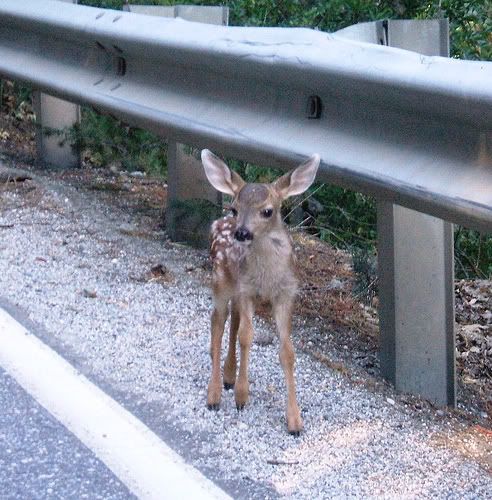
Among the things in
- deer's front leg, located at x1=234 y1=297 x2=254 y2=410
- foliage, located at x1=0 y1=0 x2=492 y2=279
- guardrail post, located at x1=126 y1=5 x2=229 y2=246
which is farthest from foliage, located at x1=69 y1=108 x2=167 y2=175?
deer's front leg, located at x1=234 y1=297 x2=254 y2=410

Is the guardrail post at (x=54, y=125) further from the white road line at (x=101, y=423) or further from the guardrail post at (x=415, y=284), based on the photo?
the guardrail post at (x=415, y=284)

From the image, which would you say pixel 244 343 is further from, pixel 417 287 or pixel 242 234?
pixel 417 287

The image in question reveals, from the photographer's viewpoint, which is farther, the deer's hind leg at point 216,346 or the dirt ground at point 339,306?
the dirt ground at point 339,306

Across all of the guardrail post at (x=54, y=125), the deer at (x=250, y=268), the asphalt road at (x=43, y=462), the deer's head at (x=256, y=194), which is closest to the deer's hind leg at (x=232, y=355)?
the deer at (x=250, y=268)

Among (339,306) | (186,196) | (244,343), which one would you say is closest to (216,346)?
(244,343)

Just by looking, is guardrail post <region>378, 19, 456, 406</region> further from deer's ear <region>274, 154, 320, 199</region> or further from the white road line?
the white road line

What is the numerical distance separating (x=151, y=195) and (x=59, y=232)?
1.45m

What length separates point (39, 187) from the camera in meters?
7.93

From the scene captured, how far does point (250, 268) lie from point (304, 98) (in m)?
0.78

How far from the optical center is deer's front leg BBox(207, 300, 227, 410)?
15.5 ft

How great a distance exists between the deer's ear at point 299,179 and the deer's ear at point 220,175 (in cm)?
21

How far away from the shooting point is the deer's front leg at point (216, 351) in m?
4.72

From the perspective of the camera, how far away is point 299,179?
16.7 feet

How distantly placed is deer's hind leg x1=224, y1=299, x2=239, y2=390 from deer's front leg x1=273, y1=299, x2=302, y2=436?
0.21 m
